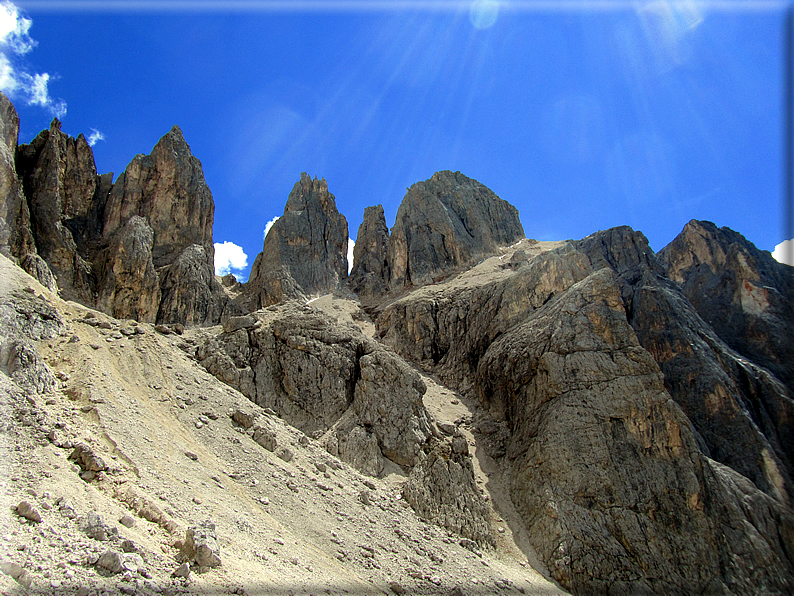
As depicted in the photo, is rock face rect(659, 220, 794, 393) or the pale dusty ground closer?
the pale dusty ground

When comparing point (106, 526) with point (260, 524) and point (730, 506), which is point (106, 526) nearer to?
point (260, 524)

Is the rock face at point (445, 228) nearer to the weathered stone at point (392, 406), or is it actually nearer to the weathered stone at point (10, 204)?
the weathered stone at point (392, 406)

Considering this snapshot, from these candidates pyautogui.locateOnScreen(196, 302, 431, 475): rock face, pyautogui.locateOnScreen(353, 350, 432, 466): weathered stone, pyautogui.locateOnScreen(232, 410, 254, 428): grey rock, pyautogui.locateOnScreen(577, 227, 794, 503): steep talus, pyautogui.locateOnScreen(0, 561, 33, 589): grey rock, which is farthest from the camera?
pyautogui.locateOnScreen(577, 227, 794, 503): steep talus

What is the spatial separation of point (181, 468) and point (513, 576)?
1454cm

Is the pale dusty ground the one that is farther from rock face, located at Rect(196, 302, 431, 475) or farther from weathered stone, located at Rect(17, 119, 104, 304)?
weathered stone, located at Rect(17, 119, 104, 304)

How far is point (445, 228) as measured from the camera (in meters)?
65.9

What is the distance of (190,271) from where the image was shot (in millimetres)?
51500

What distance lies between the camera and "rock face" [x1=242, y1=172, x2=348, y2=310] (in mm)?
58312

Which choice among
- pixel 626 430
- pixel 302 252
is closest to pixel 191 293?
pixel 302 252

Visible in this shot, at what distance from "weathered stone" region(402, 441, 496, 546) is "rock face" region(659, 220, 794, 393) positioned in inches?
1195

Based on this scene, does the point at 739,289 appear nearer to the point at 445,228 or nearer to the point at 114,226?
the point at 445,228

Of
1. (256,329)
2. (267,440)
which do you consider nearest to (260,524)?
(267,440)

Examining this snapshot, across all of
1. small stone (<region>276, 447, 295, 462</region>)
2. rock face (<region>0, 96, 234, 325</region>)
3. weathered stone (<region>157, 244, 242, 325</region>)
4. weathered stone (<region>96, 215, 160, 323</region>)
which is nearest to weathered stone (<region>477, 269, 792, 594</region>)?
small stone (<region>276, 447, 295, 462</region>)

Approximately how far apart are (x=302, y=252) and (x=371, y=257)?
1004 centimetres
